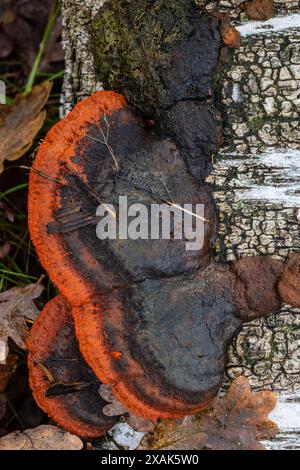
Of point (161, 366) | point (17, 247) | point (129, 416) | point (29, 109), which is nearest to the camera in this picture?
point (161, 366)

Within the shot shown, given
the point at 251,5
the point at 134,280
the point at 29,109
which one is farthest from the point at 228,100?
the point at 29,109

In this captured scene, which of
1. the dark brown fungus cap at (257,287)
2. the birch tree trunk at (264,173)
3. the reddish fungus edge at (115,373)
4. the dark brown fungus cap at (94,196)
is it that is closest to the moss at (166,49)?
the birch tree trunk at (264,173)

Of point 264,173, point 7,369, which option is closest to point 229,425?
point 264,173

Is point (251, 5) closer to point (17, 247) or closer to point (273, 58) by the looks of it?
point (273, 58)

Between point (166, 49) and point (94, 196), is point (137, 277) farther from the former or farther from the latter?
point (166, 49)

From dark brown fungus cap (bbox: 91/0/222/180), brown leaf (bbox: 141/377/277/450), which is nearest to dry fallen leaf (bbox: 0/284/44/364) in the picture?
brown leaf (bbox: 141/377/277/450)

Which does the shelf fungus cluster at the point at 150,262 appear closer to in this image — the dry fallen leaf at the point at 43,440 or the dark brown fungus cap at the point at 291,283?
the dark brown fungus cap at the point at 291,283

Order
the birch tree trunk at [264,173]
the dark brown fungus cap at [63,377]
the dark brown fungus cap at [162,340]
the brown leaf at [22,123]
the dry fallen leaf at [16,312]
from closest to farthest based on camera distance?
the dark brown fungus cap at [162,340], the birch tree trunk at [264,173], the dark brown fungus cap at [63,377], the dry fallen leaf at [16,312], the brown leaf at [22,123]
